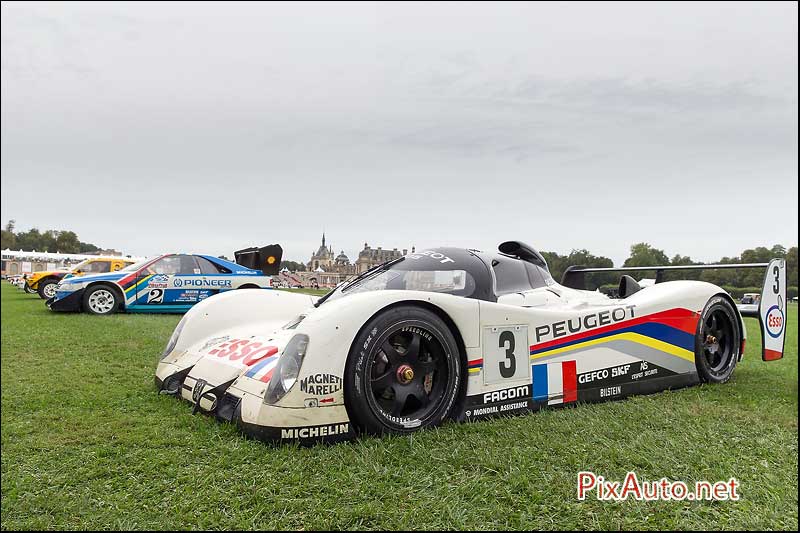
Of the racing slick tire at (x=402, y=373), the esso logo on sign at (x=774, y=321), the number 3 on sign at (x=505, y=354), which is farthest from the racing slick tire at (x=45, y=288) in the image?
the esso logo on sign at (x=774, y=321)

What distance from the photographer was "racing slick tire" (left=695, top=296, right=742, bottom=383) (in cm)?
500

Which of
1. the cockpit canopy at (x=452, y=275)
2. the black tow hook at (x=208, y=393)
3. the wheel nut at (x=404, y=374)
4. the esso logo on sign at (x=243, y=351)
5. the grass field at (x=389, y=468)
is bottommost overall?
the grass field at (x=389, y=468)

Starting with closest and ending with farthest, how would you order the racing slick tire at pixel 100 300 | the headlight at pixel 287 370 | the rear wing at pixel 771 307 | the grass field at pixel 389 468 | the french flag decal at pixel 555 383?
the grass field at pixel 389 468, the headlight at pixel 287 370, the french flag decal at pixel 555 383, the rear wing at pixel 771 307, the racing slick tire at pixel 100 300

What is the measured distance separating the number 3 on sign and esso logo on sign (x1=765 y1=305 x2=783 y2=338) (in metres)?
3.06

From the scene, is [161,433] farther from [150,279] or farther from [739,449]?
[150,279]

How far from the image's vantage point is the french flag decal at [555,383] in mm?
3725

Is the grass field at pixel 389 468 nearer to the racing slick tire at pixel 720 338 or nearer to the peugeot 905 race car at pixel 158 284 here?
the racing slick tire at pixel 720 338

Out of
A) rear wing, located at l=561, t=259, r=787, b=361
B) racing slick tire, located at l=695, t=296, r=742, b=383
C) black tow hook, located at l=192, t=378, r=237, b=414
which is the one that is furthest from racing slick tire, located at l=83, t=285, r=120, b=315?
racing slick tire, located at l=695, t=296, r=742, b=383

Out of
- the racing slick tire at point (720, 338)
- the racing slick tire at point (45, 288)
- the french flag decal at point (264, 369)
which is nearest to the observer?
the french flag decal at point (264, 369)

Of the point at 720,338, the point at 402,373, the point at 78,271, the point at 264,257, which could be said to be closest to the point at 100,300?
the point at 78,271

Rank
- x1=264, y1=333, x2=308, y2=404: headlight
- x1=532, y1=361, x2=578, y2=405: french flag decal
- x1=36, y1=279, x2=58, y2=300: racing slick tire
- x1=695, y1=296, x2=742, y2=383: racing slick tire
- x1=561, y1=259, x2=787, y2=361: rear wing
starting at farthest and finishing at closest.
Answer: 1. x1=36, y1=279, x2=58, y2=300: racing slick tire
2. x1=561, y1=259, x2=787, y2=361: rear wing
3. x1=695, y1=296, x2=742, y2=383: racing slick tire
4. x1=532, y1=361, x2=578, y2=405: french flag decal
5. x1=264, y1=333, x2=308, y2=404: headlight

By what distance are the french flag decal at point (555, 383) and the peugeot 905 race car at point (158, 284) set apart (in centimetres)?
853

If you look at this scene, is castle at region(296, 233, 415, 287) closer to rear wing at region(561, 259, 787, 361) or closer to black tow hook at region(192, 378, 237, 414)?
black tow hook at region(192, 378, 237, 414)

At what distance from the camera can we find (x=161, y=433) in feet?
10.6
